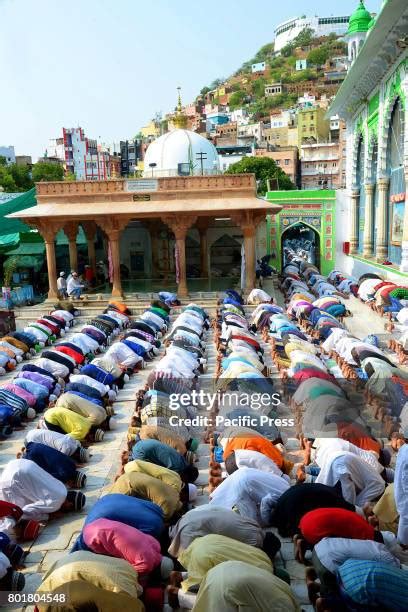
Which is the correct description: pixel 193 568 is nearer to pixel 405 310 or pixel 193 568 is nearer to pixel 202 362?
pixel 202 362

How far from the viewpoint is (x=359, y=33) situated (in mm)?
32719

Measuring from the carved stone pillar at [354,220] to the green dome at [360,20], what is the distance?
32.0 feet

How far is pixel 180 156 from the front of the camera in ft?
93.4

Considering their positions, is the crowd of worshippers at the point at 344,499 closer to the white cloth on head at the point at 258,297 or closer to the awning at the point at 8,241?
the white cloth on head at the point at 258,297

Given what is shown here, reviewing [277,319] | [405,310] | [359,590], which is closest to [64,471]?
[359,590]

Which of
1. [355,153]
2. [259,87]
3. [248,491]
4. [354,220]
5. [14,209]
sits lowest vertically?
[248,491]

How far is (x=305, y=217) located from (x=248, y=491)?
25.1 metres

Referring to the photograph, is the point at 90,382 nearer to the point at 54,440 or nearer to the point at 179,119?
the point at 54,440

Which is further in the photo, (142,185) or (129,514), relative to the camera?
(142,185)

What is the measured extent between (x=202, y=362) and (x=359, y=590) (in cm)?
902

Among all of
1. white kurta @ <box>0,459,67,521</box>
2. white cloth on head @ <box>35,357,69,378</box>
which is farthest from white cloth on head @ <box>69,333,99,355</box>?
white kurta @ <box>0,459,67,521</box>

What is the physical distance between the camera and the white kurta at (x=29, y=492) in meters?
7.12

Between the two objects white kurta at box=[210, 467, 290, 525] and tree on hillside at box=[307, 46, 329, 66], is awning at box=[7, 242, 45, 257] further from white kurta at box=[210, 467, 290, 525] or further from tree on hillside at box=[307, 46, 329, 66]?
tree on hillside at box=[307, 46, 329, 66]

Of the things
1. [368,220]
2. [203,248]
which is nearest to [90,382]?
[203,248]
